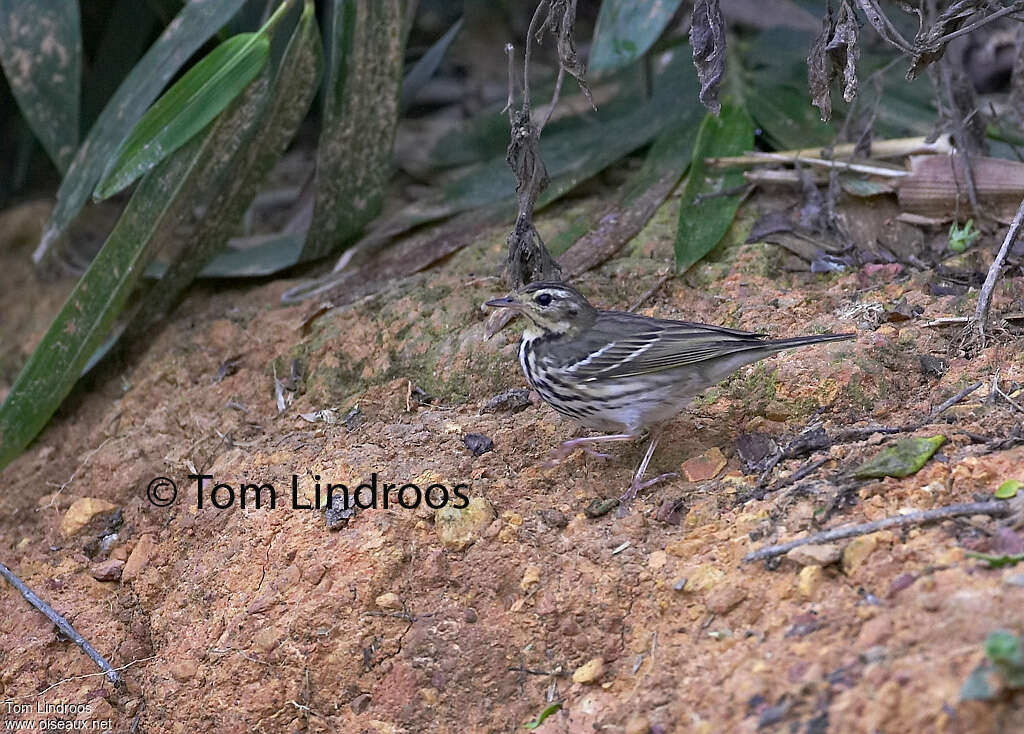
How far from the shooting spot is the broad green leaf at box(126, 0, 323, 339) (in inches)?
227

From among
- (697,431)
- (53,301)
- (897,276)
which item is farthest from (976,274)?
(53,301)

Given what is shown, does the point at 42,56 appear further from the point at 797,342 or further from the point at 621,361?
the point at 797,342

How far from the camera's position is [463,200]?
6.42m

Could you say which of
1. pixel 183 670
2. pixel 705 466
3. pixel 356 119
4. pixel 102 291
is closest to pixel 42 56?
pixel 102 291

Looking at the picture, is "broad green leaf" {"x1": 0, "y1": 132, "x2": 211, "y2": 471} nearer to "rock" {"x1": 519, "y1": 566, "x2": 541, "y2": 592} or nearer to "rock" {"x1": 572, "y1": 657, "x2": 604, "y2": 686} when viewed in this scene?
"rock" {"x1": 519, "y1": 566, "x2": 541, "y2": 592}

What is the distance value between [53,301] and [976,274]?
555 centimetres

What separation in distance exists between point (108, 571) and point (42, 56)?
3.12 meters

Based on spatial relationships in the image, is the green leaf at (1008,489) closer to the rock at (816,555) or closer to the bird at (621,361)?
the rock at (816,555)

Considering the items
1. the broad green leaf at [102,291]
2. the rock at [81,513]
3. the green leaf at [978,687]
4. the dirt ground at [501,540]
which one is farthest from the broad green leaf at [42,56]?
the green leaf at [978,687]

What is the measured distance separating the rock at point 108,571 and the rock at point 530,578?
1.97 metres

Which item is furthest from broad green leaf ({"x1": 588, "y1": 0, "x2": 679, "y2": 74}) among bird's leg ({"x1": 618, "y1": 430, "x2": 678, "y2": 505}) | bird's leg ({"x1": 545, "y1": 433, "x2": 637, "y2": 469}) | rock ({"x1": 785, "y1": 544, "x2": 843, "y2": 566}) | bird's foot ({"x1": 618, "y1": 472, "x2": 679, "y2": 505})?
rock ({"x1": 785, "y1": 544, "x2": 843, "y2": 566})

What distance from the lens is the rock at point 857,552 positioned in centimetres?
341

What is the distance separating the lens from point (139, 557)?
4.75m

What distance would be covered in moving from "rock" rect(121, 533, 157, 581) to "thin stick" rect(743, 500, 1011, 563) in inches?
107
